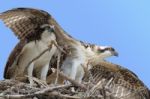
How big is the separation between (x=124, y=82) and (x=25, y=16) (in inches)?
91.8

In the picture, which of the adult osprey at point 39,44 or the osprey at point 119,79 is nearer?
the adult osprey at point 39,44

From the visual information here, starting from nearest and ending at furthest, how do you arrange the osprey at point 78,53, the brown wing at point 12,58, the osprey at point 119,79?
the brown wing at point 12,58
the osprey at point 78,53
the osprey at point 119,79

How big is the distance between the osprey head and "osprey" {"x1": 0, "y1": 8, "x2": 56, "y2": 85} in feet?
2.60

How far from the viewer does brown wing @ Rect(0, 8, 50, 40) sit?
13.9m

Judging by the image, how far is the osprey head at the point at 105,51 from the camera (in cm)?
1477

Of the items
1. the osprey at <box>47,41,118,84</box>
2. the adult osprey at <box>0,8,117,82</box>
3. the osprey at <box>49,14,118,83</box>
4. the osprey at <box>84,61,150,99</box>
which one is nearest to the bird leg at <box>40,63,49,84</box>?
the adult osprey at <box>0,8,117,82</box>

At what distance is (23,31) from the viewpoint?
1420 centimetres

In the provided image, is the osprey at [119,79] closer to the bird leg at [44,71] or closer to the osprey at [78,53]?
the osprey at [78,53]

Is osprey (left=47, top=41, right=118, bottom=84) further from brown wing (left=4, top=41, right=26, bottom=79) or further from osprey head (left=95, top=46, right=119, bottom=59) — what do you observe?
brown wing (left=4, top=41, right=26, bottom=79)

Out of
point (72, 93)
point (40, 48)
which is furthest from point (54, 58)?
point (72, 93)

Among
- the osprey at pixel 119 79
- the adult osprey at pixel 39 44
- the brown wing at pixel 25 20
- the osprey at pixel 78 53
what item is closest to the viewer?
the brown wing at pixel 25 20

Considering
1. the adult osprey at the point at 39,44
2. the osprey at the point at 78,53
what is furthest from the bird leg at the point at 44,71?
the osprey at the point at 78,53

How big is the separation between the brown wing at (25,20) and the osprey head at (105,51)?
1110 millimetres

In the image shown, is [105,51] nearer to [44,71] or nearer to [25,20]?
[44,71]
